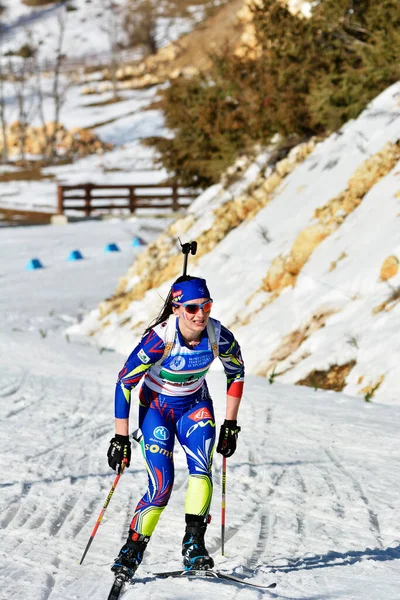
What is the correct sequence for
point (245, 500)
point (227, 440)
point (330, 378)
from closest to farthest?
1. point (227, 440)
2. point (245, 500)
3. point (330, 378)

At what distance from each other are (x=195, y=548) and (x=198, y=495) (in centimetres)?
28

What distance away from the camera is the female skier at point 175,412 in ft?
15.8

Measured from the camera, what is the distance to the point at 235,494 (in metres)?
6.52

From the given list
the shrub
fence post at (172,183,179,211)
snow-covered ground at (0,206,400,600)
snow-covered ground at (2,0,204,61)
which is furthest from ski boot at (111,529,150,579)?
snow-covered ground at (2,0,204,61)

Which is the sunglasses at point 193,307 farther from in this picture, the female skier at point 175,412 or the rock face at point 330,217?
the rock face at point 330,217

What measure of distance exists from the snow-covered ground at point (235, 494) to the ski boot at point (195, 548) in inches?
4.1

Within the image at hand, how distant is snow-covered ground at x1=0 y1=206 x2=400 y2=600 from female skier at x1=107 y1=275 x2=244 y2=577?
0.94ft

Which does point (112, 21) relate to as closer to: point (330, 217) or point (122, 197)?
point (122, 197)

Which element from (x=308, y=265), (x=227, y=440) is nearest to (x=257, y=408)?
(x=308, y=265)

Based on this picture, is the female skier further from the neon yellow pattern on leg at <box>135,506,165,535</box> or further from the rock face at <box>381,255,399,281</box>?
the rock face at <box>381,255,399,281</box>

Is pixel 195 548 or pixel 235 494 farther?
pixel 235 494

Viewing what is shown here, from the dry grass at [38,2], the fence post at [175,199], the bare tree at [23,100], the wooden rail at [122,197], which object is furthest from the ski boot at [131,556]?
the dry grass at [38,2]

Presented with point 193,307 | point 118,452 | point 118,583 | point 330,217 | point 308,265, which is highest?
point 330,217

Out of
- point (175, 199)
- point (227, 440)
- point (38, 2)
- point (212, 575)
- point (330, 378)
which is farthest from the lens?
point (38, 2)
